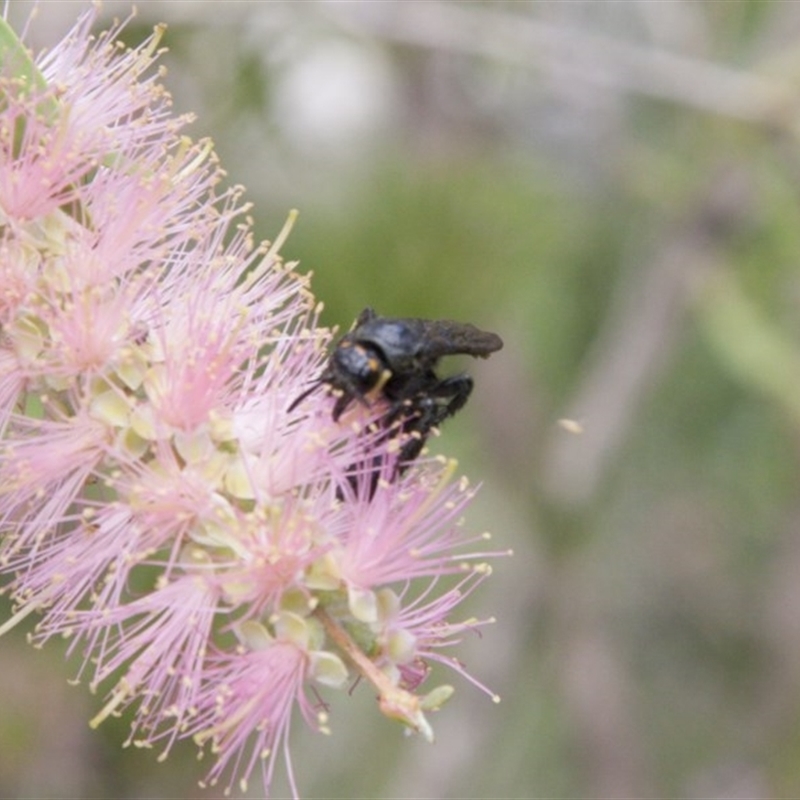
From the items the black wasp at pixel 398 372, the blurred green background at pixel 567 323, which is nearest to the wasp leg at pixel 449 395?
the black wasp at pixel 398 372

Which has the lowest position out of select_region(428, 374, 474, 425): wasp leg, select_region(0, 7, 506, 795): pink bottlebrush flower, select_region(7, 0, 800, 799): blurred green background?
select_region(0, 7, 506, 795): pink bottlebrush flower

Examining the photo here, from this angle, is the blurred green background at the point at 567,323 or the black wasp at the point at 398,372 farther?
the blurred green background at the point at 567,323

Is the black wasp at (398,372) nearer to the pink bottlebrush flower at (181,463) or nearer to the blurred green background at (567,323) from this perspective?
the pink bottlebrush flower at (181,463)

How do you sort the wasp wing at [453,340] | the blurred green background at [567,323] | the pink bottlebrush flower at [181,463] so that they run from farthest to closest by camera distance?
1. the blurred green background at [567,323]
2. the wasp wing at [453,340]
3. the pink bottlebrush flower at [181,463]

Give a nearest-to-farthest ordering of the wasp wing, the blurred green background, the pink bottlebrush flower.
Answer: the pink bottlebrush flower
the wasp wing
the blurred green background

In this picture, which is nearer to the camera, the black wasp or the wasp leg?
the black wasp

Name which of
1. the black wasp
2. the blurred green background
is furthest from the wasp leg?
the blurred green background

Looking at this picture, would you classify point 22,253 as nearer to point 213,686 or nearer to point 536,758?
point 213,686

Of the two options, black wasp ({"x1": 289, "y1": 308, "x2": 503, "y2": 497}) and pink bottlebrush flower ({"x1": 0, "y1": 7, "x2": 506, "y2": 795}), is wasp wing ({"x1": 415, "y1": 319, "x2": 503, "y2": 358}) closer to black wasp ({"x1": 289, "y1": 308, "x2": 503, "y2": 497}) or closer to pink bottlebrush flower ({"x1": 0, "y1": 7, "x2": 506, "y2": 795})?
black wasp ({"x1": 289, "y1": 308, "x2": 503, "y2": 497})
